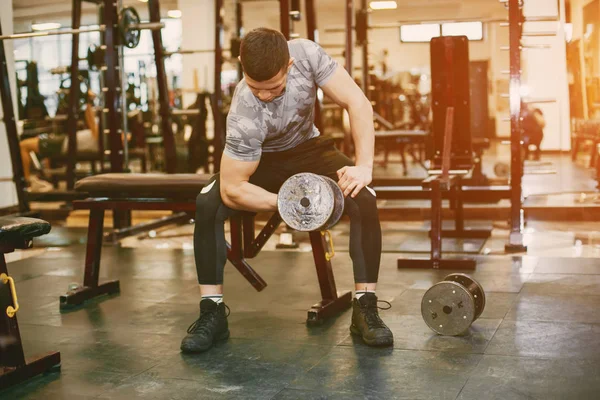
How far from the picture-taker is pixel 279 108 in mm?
2400

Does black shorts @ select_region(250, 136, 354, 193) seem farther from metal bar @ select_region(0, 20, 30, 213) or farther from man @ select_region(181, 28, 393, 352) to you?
metal bar @ select_region(0, 20, 30, 213)

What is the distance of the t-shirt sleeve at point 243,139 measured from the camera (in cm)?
237

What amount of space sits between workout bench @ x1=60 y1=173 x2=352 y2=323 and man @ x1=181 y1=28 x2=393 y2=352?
19 cm

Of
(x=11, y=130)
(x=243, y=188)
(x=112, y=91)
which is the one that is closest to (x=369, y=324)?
(x=243, y=188)

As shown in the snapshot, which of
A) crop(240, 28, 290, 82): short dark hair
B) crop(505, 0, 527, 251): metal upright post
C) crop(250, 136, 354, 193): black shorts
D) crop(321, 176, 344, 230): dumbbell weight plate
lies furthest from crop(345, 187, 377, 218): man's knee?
crop(505, 0, 527, 251): metal upright post

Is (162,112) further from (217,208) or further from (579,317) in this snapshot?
(579,317)

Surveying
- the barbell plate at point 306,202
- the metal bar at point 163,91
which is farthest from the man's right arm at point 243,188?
the metal bar at point 163,91

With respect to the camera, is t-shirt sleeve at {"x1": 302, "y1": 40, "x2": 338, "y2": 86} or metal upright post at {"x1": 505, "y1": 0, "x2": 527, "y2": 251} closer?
t-shirt sleeve at {"x1": 302, "y1": 40, "x2": 338, "y2": 86}

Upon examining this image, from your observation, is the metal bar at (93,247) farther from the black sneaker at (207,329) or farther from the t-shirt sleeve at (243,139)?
the t-shirt sleeve at (243,139)

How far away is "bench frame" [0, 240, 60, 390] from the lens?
2.09m

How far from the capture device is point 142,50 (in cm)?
1531

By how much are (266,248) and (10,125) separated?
6.72 feet

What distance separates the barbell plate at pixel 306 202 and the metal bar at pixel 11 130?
3448 millimetres

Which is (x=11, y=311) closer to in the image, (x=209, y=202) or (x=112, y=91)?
(x=209, y=202)
